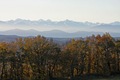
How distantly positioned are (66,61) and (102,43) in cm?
1493

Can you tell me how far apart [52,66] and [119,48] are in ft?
80.4

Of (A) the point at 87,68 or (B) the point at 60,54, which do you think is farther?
(A) the point at 87,68

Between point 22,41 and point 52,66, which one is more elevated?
point 22,41

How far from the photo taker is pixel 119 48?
105125 mm

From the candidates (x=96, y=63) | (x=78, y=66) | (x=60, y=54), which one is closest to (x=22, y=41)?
(x=60, y=54)

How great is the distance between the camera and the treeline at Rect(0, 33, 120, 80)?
9244 centimetres

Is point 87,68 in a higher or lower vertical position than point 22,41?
lower

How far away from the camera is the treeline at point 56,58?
92438mm

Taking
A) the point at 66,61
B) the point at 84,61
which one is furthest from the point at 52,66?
the point at 84,61

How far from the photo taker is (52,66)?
9825 centimetres

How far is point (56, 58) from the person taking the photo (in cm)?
9600

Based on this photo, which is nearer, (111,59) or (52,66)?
(52,66)

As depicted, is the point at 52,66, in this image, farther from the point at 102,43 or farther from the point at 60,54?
the point at 102,43

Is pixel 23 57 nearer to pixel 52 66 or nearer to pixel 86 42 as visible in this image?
pixel 52 66
